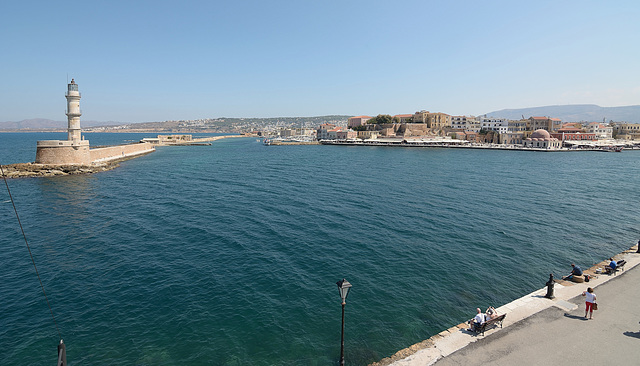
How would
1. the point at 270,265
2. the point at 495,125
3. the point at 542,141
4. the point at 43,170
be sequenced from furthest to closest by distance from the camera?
1. the point at 495,125
2. the point at 542,141
3. the point at 43,170
4. the point at 270,265

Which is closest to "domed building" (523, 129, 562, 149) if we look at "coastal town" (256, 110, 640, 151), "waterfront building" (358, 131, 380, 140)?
"coastal town" (256, 110, 640, 151)

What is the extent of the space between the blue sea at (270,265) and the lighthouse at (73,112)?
17105 millimetres

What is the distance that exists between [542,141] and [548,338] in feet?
362

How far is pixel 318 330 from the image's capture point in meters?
11.2

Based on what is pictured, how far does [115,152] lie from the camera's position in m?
62.8

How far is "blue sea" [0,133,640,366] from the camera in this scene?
1069cm

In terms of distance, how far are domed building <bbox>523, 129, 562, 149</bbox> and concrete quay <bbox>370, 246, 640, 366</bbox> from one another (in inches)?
4135

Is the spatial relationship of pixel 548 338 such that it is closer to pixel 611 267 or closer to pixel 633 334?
pixel 633 334

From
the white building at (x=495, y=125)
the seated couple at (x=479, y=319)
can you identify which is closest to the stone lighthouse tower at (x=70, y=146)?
the seated couple at (x=479, y=319)

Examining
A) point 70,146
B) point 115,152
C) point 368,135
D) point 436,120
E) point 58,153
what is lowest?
point 58,153

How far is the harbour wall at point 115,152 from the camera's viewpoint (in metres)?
53.8

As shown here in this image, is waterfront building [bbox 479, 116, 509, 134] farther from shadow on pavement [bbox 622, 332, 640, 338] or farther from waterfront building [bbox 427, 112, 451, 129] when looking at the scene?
shadow on pavement [bbox 622, 332, 640, 338]

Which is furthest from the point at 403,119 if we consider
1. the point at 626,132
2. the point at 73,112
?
the point at 73,112

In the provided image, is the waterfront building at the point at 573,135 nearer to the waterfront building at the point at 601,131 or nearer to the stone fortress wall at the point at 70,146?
the waterfront building at the point at 601,131
